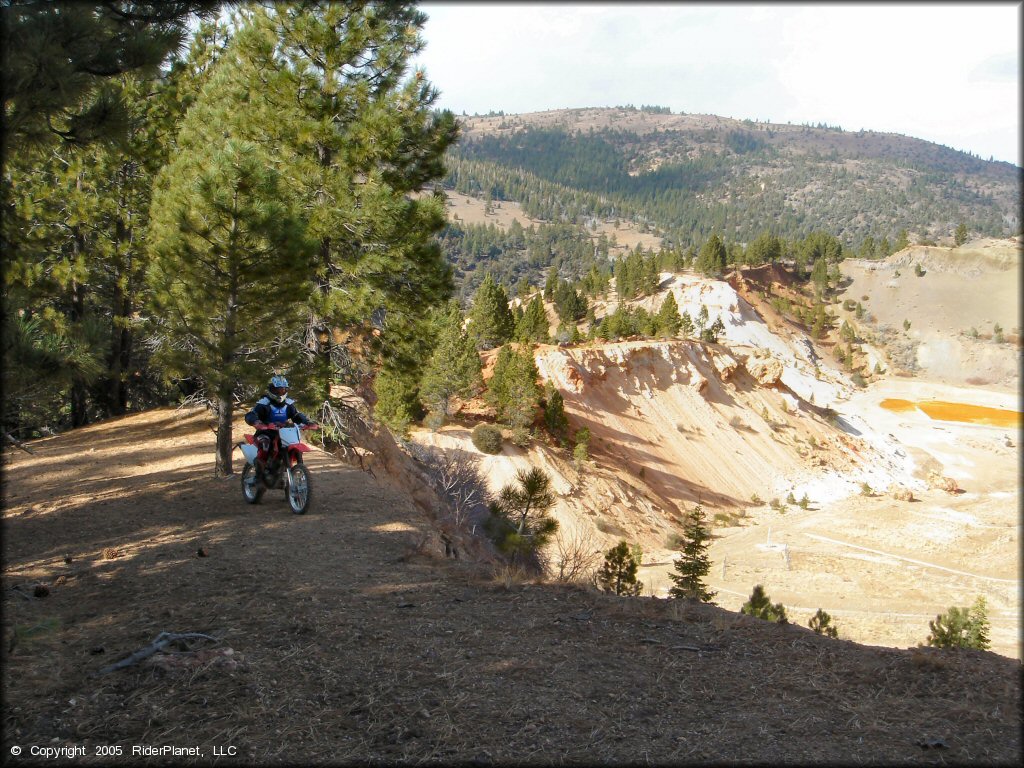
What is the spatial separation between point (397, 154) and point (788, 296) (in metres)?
89.9

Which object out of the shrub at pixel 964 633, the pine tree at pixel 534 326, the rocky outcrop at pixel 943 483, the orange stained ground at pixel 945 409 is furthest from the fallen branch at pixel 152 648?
the orange stained ground at pixel 945 409

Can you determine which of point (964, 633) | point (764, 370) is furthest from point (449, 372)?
point (764, 370)

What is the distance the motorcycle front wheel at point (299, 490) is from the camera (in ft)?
27.4

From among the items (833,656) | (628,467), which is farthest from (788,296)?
(833,656)

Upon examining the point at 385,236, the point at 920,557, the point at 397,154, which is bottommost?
the point at 920,557

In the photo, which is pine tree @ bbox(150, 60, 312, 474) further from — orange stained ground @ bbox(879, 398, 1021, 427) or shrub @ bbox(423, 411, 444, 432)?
orange stained ground @ bbox(879, 398, 1021, 427)

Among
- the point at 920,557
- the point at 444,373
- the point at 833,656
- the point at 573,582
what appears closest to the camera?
the point at 833,656

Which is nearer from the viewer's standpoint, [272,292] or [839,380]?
[272,292]

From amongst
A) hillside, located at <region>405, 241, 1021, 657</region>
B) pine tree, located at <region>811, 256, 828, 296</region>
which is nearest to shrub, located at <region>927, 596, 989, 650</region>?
hillside, located at <region>405, 241, 1021, 657</region>

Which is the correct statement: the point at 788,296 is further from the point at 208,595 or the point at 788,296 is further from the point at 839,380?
the point at 208,595

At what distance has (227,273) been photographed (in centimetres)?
982

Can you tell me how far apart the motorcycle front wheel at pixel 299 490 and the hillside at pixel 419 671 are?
98cm

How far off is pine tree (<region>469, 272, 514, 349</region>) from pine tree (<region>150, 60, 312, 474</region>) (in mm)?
34996

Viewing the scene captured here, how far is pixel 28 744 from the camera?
10.5ft
